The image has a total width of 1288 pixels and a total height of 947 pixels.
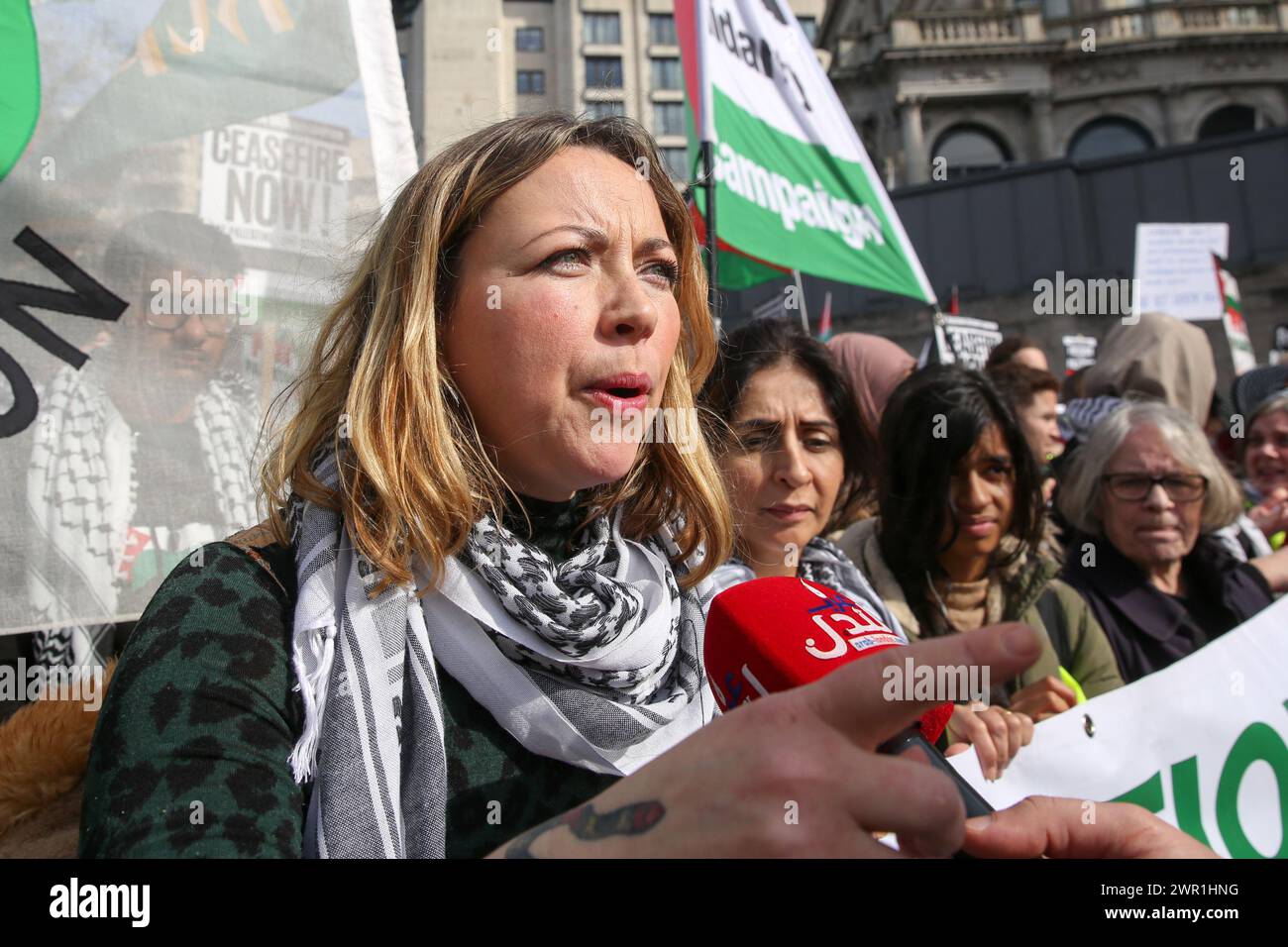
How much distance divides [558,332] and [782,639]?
1.56 ft

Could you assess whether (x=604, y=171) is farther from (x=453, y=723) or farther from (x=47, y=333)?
(x=47, y=333)

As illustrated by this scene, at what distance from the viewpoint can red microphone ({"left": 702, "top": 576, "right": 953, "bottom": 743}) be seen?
1.03 m

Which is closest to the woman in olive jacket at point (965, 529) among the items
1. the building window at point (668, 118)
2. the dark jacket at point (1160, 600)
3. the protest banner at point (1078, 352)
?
the dark jacket at point (1160, 600)

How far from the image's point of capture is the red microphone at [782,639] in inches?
40.4

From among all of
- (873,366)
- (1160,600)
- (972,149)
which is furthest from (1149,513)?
(972,149)

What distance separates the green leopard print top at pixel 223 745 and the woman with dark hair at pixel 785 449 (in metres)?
0.86

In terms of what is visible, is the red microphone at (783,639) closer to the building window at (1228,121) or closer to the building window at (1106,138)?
the building window at (1106,138)

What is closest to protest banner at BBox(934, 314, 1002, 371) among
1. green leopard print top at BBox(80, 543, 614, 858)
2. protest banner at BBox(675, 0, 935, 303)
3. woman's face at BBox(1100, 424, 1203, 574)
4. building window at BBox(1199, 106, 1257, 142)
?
protest banner at BBox(675, 0, 935, 303)

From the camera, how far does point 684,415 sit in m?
1.58

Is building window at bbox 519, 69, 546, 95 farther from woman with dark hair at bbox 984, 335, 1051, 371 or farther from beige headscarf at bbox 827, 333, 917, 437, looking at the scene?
beige headscarf at bbox 827, 333, 917, 437

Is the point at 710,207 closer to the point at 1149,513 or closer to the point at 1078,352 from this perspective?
the point at 1149,513

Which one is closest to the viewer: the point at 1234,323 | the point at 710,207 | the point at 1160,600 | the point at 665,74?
the point at 1160,600

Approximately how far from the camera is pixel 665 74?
47906mm
